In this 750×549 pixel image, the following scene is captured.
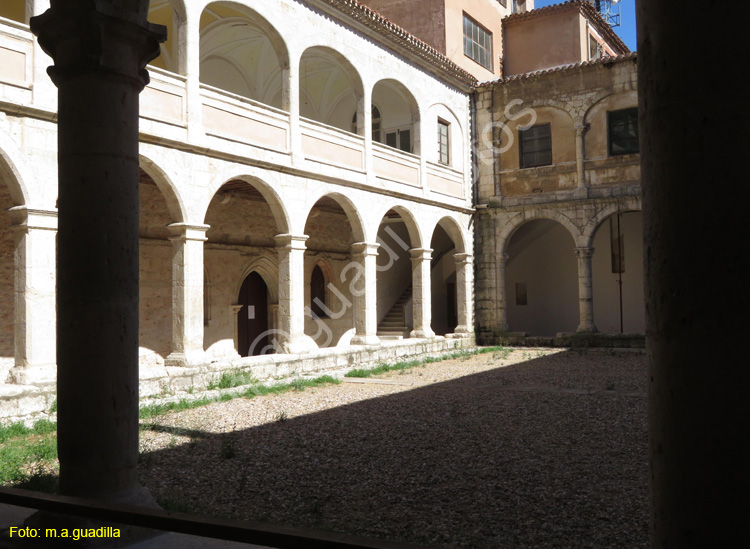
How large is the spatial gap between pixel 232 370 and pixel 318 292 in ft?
23.5

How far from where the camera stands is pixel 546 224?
20.3 metres

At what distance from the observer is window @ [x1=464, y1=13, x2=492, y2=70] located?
19.7 m

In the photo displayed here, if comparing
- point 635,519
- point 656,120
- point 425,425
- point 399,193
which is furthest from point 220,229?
point 656,120

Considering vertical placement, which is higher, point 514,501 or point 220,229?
point 220,229

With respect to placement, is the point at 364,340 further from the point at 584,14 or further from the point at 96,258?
the point at 584,14

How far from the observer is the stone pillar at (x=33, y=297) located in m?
7.96

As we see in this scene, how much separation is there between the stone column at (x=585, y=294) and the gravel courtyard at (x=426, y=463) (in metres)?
7.04

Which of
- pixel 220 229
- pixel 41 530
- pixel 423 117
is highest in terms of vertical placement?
pixel 423 117

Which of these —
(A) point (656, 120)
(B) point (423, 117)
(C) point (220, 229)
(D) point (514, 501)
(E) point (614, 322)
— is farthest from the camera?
(E) point (614, 322)

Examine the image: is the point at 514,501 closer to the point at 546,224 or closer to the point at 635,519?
the point at 635,519

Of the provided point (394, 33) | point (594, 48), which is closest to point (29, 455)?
point (394, 33)

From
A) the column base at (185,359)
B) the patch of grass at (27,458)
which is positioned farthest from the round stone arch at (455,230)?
the patch of grass at (27,458)

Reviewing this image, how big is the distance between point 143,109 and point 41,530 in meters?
7.62

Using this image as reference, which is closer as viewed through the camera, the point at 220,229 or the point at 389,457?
the point at 389,457
